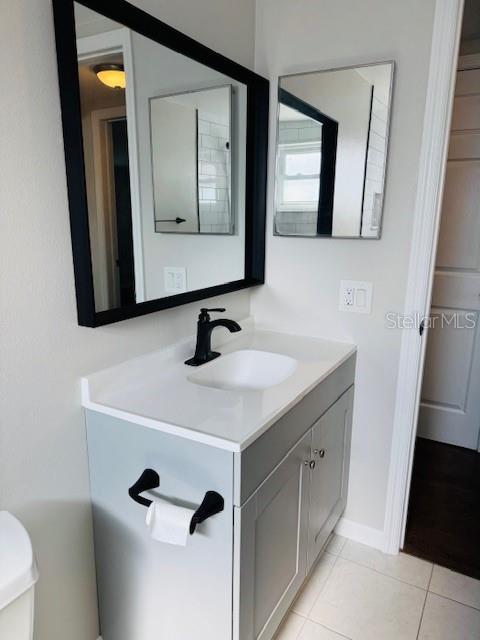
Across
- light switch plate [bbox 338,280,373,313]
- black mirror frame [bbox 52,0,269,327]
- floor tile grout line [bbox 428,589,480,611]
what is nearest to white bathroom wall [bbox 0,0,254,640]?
black mirror frame [bbox 52,0,269,327]

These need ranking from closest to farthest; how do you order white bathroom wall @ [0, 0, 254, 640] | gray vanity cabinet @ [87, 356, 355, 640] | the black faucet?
white bathroom wall @ [0, 0, 254, 640] → gray vanity cabinet @ [87, 356, 355, 640] → the black faucet

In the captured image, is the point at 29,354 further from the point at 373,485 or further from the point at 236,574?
the point at 373,485

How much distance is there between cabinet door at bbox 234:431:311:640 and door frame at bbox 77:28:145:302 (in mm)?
670

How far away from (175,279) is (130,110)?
53 cm

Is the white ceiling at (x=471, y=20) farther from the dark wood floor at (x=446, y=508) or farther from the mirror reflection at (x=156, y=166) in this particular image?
the dark wood floor at (x=446, y=508)

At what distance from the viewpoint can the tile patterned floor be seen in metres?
1.57

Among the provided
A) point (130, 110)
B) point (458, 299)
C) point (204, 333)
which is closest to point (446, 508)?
point (458, 299)

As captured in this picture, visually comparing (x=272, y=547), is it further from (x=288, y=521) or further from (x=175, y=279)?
(x=175, y=279)

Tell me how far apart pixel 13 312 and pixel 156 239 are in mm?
532

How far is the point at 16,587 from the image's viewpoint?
83 centimetres

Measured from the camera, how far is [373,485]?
1.91 metres

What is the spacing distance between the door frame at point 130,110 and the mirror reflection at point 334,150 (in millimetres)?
713

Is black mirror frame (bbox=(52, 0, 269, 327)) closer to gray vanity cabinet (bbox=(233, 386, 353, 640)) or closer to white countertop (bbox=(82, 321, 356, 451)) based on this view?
white countertop (bbox=(82, 321, 356, 451))

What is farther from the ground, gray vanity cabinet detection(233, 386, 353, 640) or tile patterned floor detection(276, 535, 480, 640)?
gray vanity cabinet detection(233, 386, 353, 640)
